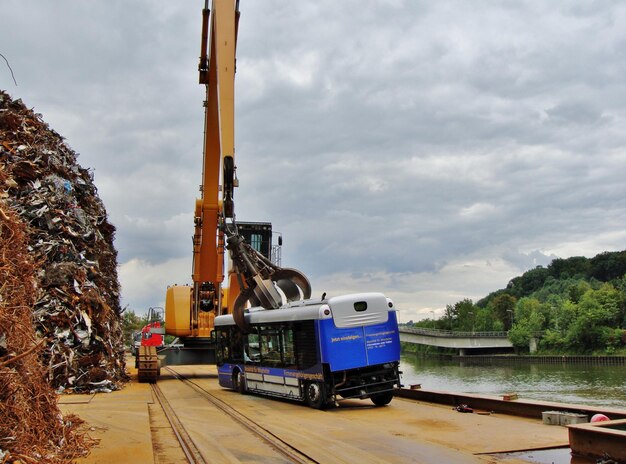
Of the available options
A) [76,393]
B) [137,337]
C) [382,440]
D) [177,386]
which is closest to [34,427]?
[382,440]

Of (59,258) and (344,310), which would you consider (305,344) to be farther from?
(59,258)

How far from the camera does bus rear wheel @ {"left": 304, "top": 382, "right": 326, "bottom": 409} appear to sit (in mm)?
14320

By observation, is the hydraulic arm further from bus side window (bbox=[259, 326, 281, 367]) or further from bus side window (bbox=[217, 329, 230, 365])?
bus side window (bbox=[259, 326, 281, 367])

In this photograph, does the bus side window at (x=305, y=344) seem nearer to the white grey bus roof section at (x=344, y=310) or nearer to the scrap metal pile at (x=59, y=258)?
the white grey bus roof section at (x=344, y=310)

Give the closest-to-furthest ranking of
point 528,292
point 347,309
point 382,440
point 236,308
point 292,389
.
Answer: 1. point 382,440
2. point 347,309
3. point 292,389
4. point 236,308
5. point 528,292

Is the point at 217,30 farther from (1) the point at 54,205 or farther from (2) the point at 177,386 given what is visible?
(2) the point at 177,386

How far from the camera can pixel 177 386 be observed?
22.8m

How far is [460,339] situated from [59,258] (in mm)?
58581

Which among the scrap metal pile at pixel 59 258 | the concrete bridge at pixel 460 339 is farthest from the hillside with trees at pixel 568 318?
the scrap metal pile at pixel 59 258

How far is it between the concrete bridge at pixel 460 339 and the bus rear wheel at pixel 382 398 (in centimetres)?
5675

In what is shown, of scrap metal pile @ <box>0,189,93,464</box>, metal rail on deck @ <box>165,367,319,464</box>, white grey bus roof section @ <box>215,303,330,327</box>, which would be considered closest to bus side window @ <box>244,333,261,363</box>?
white grey bus roof section @ <box>215,303,330,327</box>

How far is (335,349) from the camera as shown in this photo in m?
14.1

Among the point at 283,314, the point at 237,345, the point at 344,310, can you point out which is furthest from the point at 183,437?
the point at 237,345

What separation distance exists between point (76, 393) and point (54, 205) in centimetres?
574
